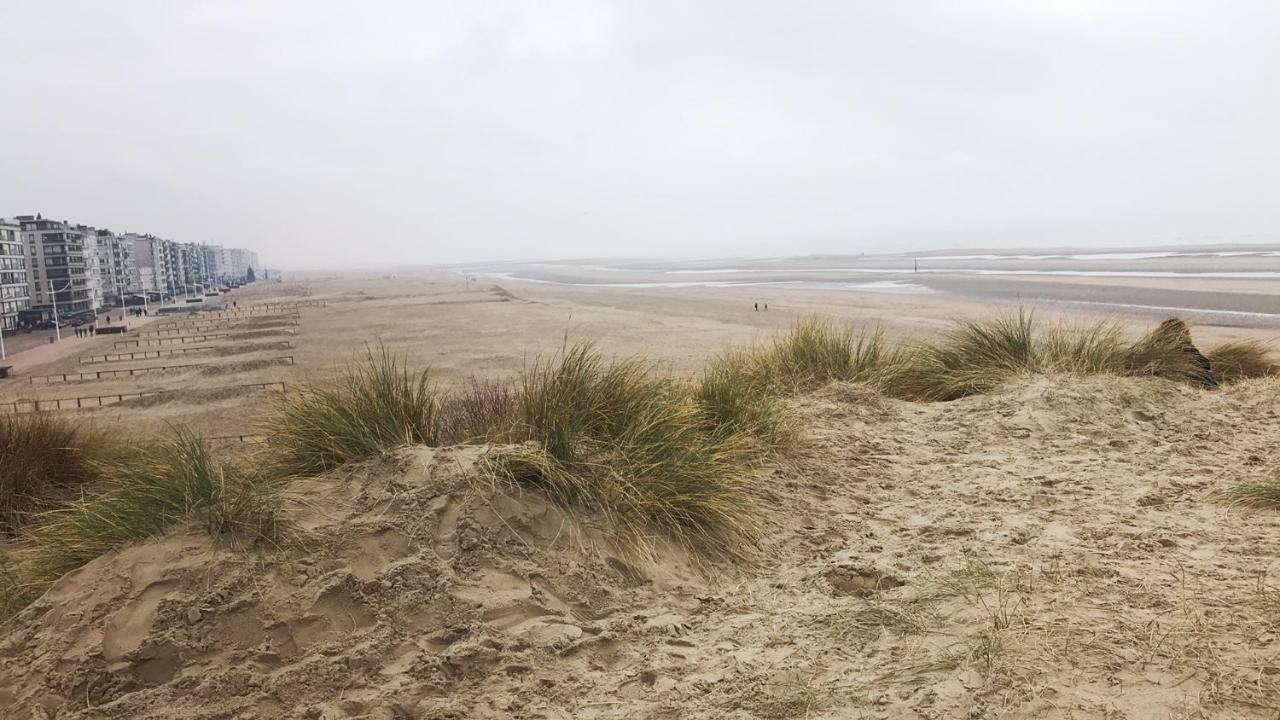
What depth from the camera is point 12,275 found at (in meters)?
59.1

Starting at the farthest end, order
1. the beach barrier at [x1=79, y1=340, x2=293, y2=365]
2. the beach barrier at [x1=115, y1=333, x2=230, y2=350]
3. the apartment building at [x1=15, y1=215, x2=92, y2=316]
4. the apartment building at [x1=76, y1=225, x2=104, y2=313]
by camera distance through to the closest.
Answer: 1. the apartment building at [x1=76, y1=225, x2=104, y2=313]
2. the apartment building at [x1=15, y1=215, x2=92, y2=316]
3. the beach barrier at [x1=115, y1=333, x2=230, y2=350]
4. the beach barrier at [x1=79, y1=340, x2=293, y2=365]

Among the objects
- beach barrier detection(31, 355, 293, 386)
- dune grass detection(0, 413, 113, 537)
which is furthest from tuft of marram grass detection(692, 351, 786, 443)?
beach barrier detection(31, 355, 293, 386)

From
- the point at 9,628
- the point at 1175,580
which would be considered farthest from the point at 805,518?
the point at 9,628

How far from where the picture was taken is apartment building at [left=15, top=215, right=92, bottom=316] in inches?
2645

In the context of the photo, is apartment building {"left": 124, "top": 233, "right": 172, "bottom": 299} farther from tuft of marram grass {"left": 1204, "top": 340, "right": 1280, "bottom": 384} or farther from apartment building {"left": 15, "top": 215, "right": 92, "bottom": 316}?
tuft of marram grass {"left": 1204, "top": 340, "right": 1280, "bottom": 384}

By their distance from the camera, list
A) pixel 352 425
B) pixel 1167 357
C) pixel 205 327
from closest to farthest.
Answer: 1. pixel 352 425
2. pixel 1167 357
3. pixel 205 327

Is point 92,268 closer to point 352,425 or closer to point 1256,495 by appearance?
point 352,425

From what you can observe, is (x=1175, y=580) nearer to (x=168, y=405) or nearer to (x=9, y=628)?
(x=9, y=628)

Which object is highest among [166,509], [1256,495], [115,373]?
[166,509]

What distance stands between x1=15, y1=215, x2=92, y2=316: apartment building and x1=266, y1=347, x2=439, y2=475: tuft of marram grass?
78.9 meters

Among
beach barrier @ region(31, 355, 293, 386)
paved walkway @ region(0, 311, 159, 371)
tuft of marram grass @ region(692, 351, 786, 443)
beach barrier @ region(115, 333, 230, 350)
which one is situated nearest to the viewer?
tuft of marram grass @ region(692, 351, 786, 443)

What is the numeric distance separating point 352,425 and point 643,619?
2.35 metres

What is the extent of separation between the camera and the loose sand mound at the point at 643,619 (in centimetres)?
283

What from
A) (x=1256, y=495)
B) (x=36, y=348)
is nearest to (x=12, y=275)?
(x=36, y=348)
